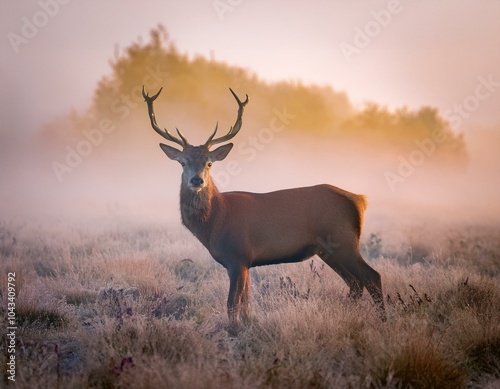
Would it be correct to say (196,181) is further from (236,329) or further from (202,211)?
(236,329)

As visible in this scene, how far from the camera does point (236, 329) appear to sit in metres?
6.59

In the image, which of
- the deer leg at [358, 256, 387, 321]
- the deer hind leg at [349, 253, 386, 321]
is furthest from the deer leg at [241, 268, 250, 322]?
the deer leg at [358, 256, 387, 321]

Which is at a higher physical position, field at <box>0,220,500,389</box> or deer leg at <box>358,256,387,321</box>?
deer leg at <box>358,256,387,321</box>

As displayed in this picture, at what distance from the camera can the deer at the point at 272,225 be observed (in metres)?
7.50

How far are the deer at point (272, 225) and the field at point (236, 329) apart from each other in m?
0.49

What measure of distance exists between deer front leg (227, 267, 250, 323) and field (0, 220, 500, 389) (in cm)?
22

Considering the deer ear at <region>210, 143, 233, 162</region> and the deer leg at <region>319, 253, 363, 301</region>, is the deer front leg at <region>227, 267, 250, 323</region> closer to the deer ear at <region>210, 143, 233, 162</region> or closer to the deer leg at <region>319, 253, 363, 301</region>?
the deer leg at <region>319, 253, 363, 301</region>

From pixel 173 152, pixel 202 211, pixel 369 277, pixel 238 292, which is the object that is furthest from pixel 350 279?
pixel 173 152

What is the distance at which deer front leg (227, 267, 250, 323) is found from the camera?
274 inches

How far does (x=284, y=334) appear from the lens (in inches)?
230

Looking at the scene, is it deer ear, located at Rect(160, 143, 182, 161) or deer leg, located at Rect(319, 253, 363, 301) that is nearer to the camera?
deer leg, located at Rect(319, 253, 363, 301)

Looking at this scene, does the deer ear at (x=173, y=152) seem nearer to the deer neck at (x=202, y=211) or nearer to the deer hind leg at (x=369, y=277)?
the deer neck at (x=202, y=211)

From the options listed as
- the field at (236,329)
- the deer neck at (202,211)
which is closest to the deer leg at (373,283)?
the field at (236,329)

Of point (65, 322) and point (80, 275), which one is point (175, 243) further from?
point (65, 322)
